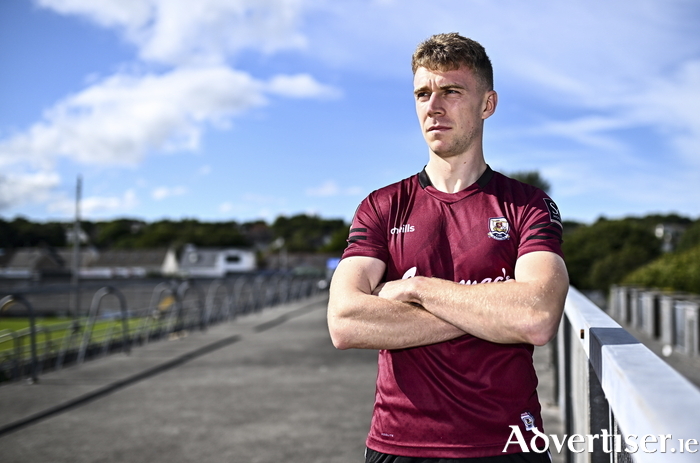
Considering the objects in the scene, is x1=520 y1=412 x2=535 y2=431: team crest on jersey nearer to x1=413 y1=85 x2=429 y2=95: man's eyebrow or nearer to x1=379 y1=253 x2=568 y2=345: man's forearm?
x1=379 y1=253 x2=568 y2=345: man's forearm

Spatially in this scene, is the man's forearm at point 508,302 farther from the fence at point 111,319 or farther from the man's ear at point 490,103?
the fence at point 111,319

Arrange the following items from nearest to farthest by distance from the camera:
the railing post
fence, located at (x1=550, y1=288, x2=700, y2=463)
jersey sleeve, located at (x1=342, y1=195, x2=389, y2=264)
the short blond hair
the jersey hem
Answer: fence, located at (x1=550, y1=288, x2=700, y2=463) → the jersey hem → the short blond hair → jersey sleeve, located at (x1=342, y1=195, x2=389, y2=264) → the railing post

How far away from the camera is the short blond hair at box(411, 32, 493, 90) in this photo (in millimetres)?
2357

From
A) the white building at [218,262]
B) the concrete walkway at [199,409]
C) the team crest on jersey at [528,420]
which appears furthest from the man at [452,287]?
A: the white building at [218,262]

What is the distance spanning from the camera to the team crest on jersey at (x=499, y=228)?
231cm

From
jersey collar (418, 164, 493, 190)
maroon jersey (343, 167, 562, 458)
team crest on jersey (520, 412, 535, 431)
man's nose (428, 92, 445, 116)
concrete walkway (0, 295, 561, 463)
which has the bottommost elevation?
concrete walkway (0, 295, 561, 463)

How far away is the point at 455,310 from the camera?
7.16 feet

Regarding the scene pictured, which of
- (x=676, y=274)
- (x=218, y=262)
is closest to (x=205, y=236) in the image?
(x=218, y=262)

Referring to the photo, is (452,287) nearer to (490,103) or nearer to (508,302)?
(508,302)

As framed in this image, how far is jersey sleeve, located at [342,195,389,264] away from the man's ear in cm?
49

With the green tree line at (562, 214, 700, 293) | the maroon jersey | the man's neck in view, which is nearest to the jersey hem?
the maroon jersey

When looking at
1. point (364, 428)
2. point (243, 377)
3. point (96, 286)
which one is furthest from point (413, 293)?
point (96, 286)

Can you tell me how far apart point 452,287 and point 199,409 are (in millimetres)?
5756

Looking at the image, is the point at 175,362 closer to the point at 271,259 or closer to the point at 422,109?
the point at 422,109
